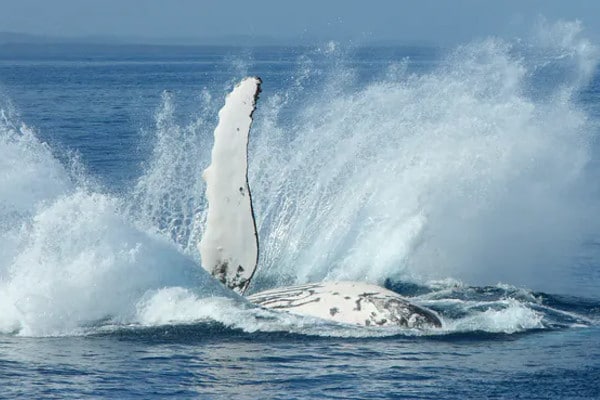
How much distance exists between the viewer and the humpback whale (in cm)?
1625

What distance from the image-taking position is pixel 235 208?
54.1 ft

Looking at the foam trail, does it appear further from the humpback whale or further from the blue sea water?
the humpback whale

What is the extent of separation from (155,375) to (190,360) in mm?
789

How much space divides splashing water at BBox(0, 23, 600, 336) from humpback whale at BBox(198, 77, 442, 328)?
270mm

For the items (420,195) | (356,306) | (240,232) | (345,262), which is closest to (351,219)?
(345,262)

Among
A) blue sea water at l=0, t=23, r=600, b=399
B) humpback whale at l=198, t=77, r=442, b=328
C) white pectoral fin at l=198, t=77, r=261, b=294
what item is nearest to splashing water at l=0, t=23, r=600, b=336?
blue sea water at l=0, t=23, r=600, b=399

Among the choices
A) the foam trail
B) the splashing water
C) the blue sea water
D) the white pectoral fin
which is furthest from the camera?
the foam trail

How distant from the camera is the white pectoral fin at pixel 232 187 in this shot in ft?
53.9

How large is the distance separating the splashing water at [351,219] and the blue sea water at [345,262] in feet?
0.12

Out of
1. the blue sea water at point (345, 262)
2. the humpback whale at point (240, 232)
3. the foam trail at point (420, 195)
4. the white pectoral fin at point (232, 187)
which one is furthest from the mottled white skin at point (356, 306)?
the foam trail at point (420, 195)

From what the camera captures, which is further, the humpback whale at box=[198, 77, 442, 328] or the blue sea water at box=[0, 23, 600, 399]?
the humpback whale at box=[198, 77, 442, 328]

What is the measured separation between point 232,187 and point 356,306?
228 cm

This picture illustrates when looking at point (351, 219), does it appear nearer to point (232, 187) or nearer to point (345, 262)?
point (345, 262)

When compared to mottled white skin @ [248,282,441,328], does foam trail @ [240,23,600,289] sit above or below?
above
